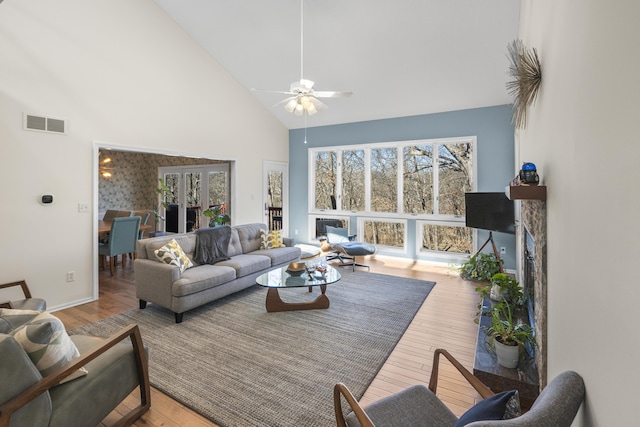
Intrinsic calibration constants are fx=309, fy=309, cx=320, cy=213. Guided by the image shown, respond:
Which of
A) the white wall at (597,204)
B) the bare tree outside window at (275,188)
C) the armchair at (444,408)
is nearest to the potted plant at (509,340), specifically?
the white wall at (597,204)

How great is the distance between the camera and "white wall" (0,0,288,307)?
3502mm

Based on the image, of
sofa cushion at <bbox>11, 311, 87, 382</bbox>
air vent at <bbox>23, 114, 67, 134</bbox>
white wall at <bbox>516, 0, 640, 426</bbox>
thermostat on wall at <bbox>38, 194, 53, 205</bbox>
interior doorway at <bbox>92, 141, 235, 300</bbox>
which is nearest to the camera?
white wall at <bbox>516, 0, 640, 426</bbox>

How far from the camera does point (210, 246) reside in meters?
4.42

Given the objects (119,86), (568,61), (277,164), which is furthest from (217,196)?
(568,61)

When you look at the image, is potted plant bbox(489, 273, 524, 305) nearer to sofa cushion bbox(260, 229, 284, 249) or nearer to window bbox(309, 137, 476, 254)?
window bbox(309, 137, 476, 254)

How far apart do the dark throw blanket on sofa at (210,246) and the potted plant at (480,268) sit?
12.9ft

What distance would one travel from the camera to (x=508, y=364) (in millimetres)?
2191

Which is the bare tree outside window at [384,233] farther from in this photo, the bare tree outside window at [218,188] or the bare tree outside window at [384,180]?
the bare tree outside window at [218,188]

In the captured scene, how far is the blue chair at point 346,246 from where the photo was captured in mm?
5605

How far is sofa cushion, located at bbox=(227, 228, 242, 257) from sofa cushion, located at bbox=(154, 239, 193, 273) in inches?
34.6

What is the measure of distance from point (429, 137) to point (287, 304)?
433 centimetres

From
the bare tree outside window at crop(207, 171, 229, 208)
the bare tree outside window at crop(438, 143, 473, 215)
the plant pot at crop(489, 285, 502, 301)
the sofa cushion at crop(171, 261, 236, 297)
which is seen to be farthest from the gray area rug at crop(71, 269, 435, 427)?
the bare tree outside window at crop(207, 171, 229, 208)

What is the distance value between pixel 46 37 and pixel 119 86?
871 mm

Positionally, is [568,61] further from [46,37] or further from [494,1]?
[46,37]
